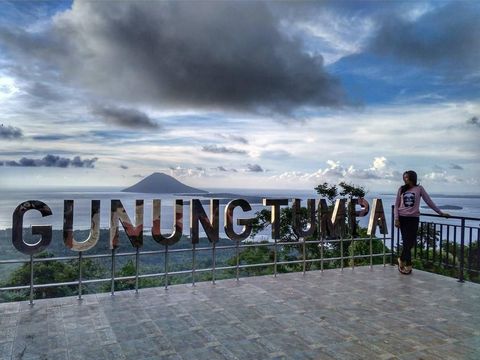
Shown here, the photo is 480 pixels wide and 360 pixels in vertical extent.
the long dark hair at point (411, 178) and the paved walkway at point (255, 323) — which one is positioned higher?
the long dark hair at point (411, 178)

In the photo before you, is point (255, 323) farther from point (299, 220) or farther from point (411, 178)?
point (411, 178)

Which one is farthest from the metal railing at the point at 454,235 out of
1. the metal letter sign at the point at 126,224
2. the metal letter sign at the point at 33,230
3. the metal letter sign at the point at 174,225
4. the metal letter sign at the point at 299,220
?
the metal letter sign at the point at 33,230

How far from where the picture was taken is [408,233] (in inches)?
281

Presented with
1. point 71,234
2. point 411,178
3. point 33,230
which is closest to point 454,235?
point 411,178

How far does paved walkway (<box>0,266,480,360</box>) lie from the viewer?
374 centimetres

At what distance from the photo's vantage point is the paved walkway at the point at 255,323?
374 cm

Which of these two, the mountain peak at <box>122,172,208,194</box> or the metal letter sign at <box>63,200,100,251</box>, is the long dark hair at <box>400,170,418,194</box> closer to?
the metal letter sign at <box>63,200,100,251</box>

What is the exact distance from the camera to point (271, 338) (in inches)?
159

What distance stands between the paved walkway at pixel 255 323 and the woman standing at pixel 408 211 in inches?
33.7

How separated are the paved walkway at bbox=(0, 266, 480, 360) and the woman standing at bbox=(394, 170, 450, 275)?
0.86 metres

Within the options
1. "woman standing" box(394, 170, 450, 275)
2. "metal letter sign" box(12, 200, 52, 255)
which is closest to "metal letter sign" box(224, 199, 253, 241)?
"metal letter sign" box(12, 200, 52, 255)

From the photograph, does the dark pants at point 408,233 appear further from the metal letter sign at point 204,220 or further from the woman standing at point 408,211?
the metal letter sign at point 204,220

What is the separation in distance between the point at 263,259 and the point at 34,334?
50.7ft

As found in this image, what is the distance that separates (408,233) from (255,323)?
12.8ft
